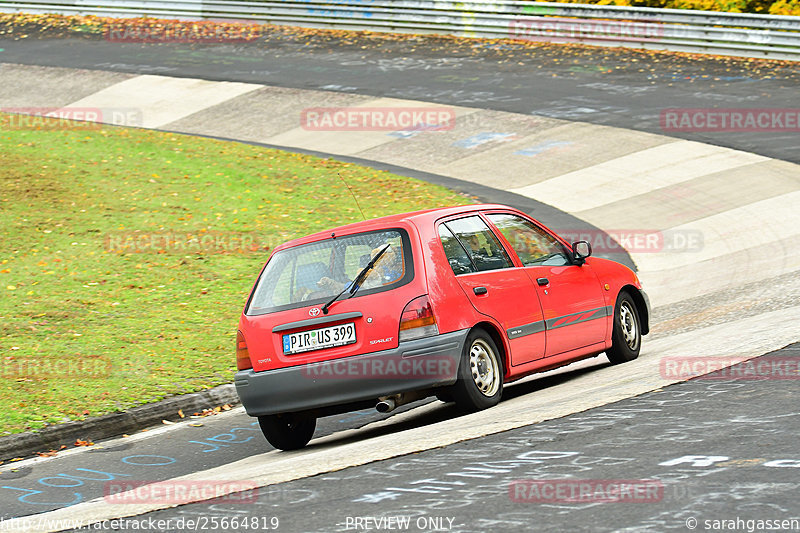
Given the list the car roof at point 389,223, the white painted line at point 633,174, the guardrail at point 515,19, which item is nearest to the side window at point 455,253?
the car roof at point 389,223

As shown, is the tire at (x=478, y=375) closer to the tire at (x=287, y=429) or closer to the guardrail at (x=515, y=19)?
the tire at (x=287, y=429)

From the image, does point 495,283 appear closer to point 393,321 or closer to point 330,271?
point 393,321

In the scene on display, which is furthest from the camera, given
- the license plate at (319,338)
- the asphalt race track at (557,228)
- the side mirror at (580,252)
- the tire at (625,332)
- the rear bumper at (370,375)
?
the tire at (625,332)

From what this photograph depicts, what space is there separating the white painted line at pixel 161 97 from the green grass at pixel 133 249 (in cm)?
186

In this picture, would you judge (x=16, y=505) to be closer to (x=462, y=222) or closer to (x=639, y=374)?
(x=462, y=222)

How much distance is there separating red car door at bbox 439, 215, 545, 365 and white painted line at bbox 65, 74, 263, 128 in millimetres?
17392

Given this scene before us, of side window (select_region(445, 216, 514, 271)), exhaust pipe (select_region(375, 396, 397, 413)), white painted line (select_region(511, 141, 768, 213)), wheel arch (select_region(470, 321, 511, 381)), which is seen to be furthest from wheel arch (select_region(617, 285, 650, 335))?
white painted line (select_region(511, 141, 768, 213))

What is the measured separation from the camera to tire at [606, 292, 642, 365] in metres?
9.51

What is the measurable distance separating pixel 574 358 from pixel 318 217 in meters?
8.71

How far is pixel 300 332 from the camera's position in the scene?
7.59 m

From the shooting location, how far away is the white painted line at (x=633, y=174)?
18136 millimetres

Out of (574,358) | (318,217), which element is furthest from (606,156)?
(574,358)

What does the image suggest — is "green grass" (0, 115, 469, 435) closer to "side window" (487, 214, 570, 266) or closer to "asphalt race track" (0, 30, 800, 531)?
"asphalt race track" (0, 30, 800, 531)

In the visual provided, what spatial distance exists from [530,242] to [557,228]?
24.9ft
